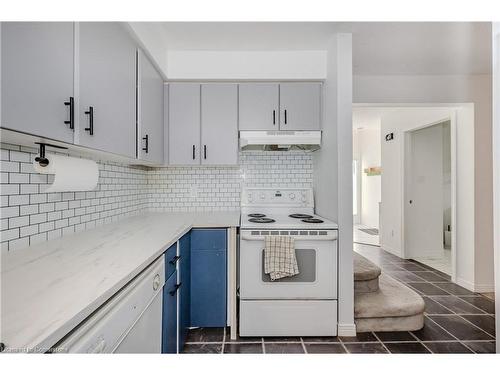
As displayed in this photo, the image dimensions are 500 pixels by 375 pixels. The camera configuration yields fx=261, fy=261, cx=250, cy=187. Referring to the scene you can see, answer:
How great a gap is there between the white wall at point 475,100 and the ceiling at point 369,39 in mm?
264

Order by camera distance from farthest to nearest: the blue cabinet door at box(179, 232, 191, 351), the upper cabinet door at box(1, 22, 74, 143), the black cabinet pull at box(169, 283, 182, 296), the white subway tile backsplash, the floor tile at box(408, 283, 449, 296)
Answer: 1. the floor tile at box(408, 283, 449, 296)
2. the blue cabinet door at box(179, 232, 191, 351)
3. the black cabinet pull at box(169, 283, 182, 296)
4. the white subway tile backsplash
5. the upper cabinet door at box(1, 22, 74, 143)

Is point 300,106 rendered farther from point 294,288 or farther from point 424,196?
point 424,196

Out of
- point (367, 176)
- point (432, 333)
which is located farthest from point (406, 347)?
point (367, 176)

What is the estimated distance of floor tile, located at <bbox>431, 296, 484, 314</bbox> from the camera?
249 cm

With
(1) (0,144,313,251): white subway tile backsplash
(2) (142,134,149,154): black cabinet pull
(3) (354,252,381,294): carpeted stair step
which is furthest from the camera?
(3) (354,252,381,294): carpeted stair step

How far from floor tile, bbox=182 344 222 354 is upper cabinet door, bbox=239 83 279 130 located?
1847mm

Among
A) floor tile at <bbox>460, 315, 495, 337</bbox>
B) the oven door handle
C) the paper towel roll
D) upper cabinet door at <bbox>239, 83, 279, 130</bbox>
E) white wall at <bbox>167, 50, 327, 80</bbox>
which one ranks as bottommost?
floor tile at <bbox>460, 315, 495, 337</bbox>

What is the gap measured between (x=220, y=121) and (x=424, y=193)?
3.67m

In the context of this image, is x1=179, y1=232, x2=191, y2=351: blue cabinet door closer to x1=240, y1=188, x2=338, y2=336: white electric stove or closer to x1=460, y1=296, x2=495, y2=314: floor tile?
x1=240, y1=188, x2=338, y2=336: white electric stove

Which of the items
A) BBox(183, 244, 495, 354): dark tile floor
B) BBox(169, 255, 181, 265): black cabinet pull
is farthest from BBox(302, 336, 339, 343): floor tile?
BBox(169, 255, 181, 265): black cabinet pull

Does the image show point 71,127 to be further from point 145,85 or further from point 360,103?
point 360,103

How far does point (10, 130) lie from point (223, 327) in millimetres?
1954

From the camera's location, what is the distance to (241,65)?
242 centimetres

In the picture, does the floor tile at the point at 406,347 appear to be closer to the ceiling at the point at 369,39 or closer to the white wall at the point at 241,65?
the white wall at the point at 241,65
